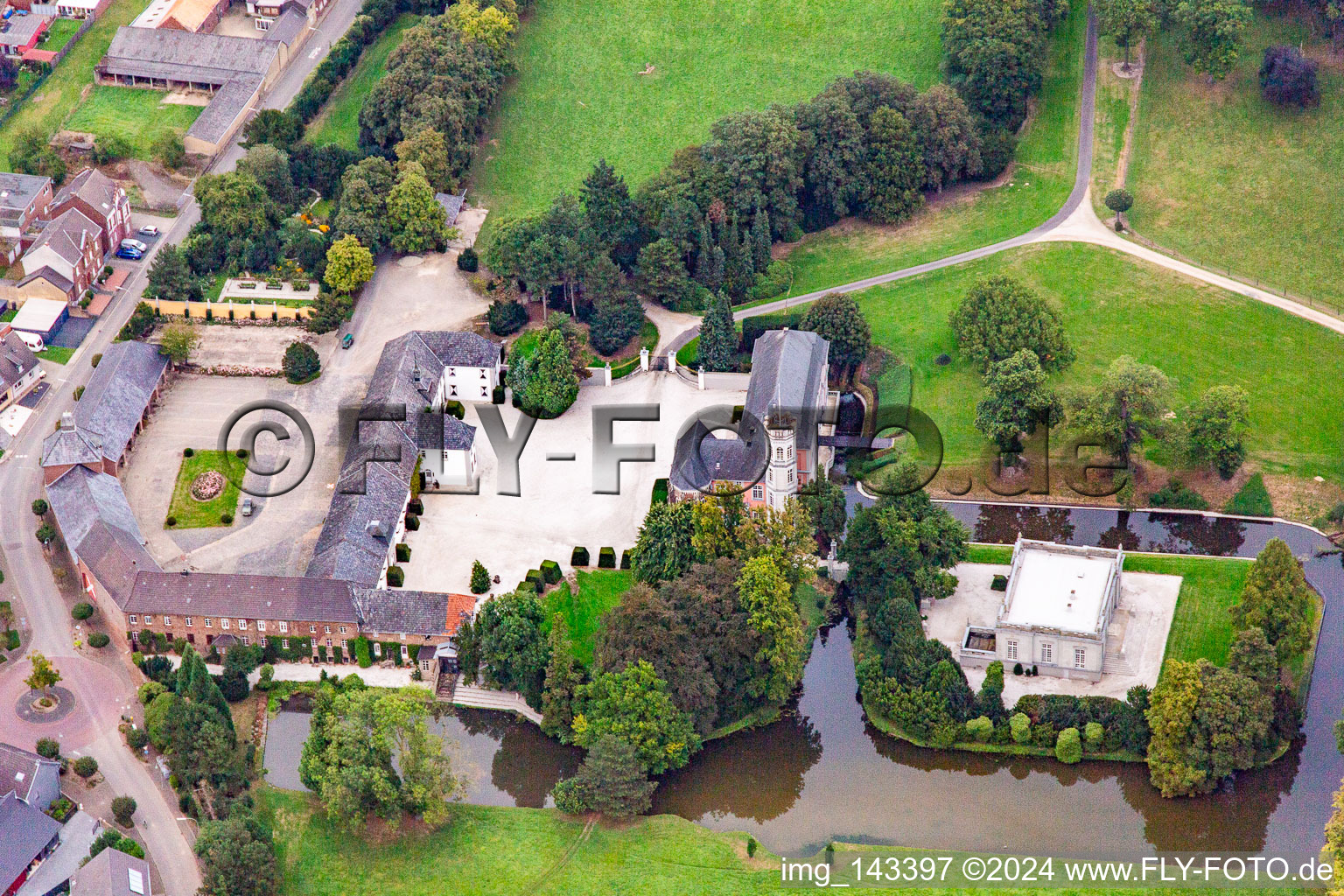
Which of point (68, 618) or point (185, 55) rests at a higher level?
point (185, 55)

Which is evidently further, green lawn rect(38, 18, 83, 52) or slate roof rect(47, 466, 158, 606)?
green lawn rect(38, 18, 83, 52)

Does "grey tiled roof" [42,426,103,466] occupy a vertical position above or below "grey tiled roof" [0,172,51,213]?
below

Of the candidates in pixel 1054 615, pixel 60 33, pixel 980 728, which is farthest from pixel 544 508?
pixel 60 33

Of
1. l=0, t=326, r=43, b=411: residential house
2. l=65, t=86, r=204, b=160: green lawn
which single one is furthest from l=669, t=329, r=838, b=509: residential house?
l=65, t=86, r=204, b=160: green lawn

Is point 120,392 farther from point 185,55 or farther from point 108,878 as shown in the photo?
point 185,55

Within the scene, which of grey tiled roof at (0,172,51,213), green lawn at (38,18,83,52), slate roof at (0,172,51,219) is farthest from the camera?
Result: green lawn at (38,18,83,52)

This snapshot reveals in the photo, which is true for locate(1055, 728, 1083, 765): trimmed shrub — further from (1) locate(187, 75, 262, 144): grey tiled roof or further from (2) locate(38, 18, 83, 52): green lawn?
(2) locate(38, 18, 83, 52): green lawn

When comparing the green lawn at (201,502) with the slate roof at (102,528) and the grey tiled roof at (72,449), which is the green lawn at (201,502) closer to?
the slate roof at (102,528)

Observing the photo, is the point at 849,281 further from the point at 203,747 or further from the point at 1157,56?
the point at 203,747
